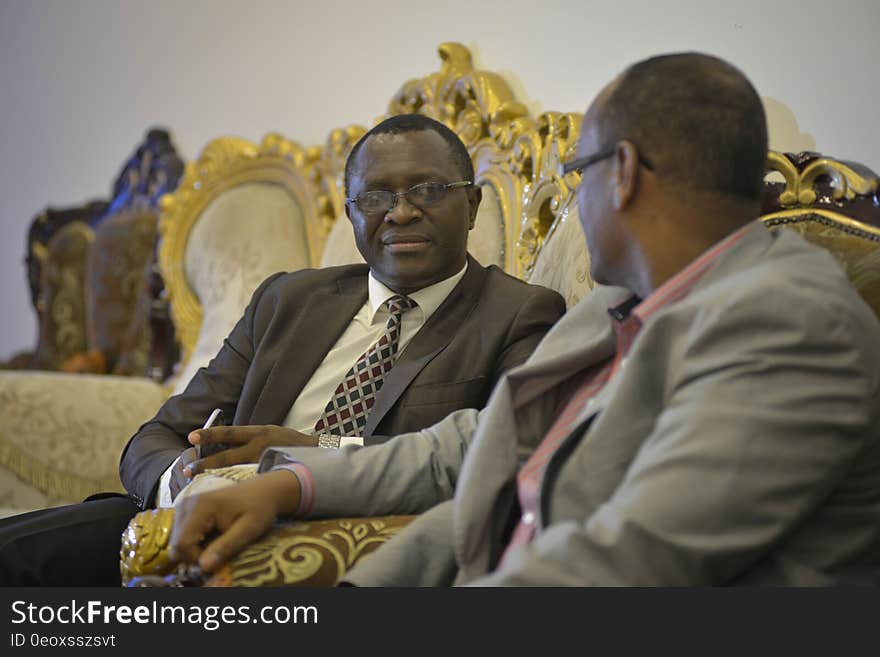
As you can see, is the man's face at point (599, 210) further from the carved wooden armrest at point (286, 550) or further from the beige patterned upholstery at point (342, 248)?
the beige patterned upholstery at point (342, 248)

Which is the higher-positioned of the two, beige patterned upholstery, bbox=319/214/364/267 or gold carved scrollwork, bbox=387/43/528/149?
gold carved scrollwork, bbox=387/43/528/149

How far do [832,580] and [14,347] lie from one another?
18.7 feet

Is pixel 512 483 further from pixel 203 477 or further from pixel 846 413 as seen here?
pixel 203 477

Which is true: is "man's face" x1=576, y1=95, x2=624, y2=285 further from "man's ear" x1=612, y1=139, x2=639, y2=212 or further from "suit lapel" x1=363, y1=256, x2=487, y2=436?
"suit lapel" x1=363, y1=256, x2=487, y2=436

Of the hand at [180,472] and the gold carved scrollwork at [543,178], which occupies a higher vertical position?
the gold carved scrollwork at [543,178]

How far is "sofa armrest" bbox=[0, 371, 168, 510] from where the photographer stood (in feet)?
11.2

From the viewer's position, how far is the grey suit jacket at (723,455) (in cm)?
102

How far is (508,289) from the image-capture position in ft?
6.88

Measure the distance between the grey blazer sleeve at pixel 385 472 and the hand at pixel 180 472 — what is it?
0.39 meters

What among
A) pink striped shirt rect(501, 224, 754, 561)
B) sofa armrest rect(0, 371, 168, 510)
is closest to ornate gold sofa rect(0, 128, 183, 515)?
sofa armrest rect(0, 371, 168, 510)

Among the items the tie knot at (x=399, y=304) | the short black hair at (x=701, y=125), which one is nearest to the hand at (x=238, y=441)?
the tie knot at (x=399, y=304)

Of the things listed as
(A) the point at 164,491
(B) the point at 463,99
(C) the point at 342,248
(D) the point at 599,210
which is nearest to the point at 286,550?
(D) the point at 599,210

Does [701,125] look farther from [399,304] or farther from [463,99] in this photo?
[463,99]

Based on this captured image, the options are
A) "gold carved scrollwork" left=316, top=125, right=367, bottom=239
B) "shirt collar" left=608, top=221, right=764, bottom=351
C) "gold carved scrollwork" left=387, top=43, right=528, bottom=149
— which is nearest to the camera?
"shirt collar" left=608, top=221, right=764, bottom=351
